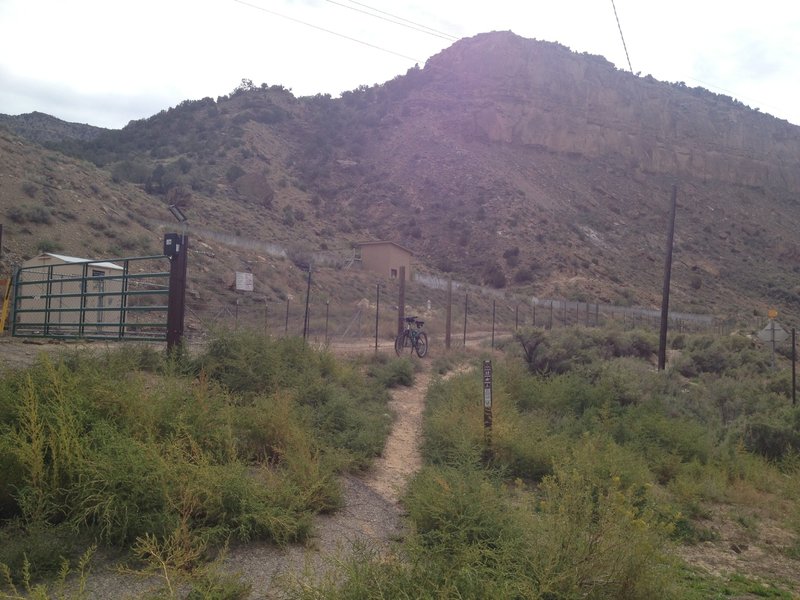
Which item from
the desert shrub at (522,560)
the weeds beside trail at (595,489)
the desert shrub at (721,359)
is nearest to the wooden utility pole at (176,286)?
the weeds beside trail at (595,489)

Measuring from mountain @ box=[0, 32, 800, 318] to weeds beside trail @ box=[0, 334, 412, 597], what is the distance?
89.9 ft

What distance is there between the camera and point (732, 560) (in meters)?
8.34

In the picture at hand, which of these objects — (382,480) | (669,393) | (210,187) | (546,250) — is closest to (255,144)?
(210,187)

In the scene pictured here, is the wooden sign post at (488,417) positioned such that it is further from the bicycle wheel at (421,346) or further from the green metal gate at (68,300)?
the bicycle wheel at (421,346)

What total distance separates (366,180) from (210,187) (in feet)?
77.6

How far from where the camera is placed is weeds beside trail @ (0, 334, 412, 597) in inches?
206

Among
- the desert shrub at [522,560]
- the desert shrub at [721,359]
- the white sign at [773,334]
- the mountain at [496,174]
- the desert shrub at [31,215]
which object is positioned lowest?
the desert shrub at [522,560]

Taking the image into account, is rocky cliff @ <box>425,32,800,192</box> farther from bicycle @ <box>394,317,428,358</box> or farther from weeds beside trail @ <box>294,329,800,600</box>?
weeds beside trail @ <box>294,329,800,600</box>

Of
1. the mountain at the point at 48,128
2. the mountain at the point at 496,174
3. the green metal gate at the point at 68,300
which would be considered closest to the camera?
the green metal gate at the point at 68,300

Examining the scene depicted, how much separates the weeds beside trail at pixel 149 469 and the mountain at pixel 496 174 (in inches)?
1078

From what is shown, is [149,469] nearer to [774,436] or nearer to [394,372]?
[394,372]

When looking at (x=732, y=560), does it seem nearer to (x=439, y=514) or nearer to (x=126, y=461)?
(x=439, y=514)

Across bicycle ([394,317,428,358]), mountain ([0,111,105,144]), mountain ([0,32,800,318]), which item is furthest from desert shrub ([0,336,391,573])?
mountain ([0,111,105,144])

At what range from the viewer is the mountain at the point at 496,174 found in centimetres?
5725
